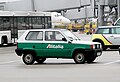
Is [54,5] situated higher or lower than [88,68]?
higher

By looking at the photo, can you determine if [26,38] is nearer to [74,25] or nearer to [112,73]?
[112,73]

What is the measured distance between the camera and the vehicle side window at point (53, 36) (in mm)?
21016

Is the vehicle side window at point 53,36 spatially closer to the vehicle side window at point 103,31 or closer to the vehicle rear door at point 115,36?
the vehicle rear door at point 115,36

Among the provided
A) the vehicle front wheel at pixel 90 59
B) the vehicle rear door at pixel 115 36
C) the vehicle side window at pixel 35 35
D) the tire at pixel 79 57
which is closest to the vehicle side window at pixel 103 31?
the vehicle rear door at pixel 115 36

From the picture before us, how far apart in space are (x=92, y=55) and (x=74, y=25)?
74.0 meters

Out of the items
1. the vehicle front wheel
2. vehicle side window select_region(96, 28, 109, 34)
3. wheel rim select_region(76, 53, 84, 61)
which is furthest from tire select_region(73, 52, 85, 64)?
vehicle side window select_region(96, 28, 109, 34)

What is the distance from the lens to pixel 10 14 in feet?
134

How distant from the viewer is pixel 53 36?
21125 millimetres

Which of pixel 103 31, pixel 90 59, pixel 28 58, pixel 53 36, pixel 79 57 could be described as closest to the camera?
pixel 79 57

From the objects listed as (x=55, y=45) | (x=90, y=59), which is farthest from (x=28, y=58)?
(x=90, y=59)

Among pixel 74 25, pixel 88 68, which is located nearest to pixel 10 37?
pixel 88 68

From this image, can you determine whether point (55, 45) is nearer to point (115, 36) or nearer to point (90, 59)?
point (90, 59)

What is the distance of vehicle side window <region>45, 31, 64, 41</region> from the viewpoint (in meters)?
21.0

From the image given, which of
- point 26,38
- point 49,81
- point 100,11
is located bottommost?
point 49,81
